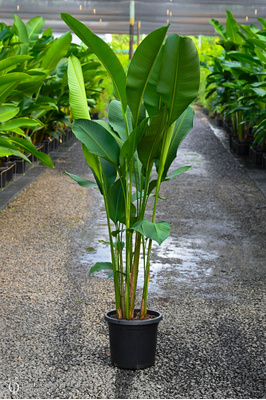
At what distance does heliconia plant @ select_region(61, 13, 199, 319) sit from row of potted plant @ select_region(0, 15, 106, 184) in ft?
6.48

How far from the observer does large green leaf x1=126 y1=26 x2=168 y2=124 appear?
1.87m

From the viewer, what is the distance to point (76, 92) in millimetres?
2137

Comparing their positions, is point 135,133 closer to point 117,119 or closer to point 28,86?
point 117,119

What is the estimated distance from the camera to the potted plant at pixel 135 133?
75.3 inches

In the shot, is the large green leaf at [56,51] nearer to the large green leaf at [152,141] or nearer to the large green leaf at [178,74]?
the large green leaf at [152,141]

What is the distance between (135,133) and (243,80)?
566cm

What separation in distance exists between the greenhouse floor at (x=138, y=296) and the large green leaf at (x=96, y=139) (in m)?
0.84

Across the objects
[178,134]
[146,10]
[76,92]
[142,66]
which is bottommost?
[178,134]

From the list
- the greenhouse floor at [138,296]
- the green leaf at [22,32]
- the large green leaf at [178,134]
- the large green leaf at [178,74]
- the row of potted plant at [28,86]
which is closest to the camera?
the large green leaf at [178,74]

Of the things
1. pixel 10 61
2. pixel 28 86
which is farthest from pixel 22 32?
pixel 10 61

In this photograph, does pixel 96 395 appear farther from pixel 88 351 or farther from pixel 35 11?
pixel 35 11

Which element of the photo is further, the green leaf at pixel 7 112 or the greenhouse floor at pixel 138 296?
the green leaf at pixel 7 112

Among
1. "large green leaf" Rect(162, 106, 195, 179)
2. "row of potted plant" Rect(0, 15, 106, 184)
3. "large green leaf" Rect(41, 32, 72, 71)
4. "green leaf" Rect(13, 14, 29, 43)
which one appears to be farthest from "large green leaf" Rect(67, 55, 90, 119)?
"green leaf" Rect(13, 14, 29, 43)

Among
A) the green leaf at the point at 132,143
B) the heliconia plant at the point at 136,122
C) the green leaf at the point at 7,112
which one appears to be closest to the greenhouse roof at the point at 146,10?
the green leaf at the point at 7,112
